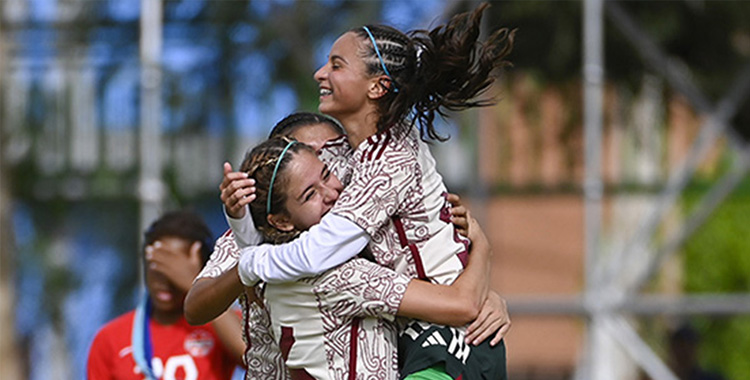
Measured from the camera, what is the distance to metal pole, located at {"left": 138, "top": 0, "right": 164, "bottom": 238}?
7.52 metres

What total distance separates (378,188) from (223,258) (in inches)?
20.8

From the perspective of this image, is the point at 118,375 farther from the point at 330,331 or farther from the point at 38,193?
the point at 38,193

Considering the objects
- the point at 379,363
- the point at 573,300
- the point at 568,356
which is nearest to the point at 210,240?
the point at 379,363

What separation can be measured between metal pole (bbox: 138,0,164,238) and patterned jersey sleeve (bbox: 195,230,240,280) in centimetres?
413

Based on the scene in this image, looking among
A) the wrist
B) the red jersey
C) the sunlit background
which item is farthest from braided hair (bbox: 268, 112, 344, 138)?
the sunlit background

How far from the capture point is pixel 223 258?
3.32m

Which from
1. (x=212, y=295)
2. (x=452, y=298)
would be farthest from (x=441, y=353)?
(x=212, y=295)

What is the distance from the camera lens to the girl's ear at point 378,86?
124 inches

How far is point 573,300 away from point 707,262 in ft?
26.2

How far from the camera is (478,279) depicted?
3109 mm

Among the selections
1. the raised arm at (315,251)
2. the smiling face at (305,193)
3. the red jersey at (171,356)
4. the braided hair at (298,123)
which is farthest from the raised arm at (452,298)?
the red jersey at (171,356)

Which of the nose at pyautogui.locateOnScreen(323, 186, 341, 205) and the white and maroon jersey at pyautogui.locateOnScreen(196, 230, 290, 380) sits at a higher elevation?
the nose at pyautogui.locateOnScreen(323, 186, 341, 205)

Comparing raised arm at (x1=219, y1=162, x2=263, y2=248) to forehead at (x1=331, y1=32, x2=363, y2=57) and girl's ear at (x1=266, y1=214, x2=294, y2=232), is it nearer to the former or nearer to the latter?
girl's ear at (x1=266, y1=214, x2=294, y2=232)

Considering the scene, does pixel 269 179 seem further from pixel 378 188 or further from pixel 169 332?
pixel 169 332
